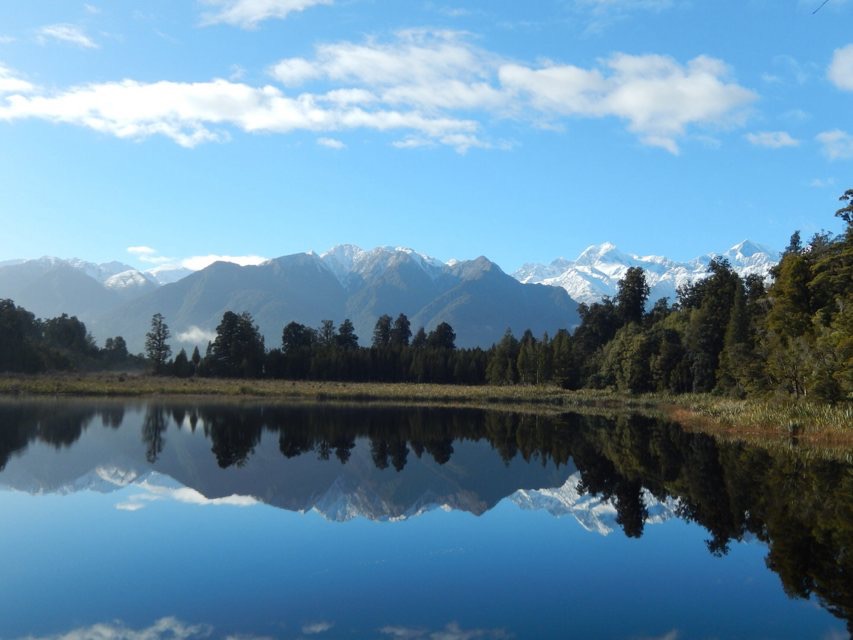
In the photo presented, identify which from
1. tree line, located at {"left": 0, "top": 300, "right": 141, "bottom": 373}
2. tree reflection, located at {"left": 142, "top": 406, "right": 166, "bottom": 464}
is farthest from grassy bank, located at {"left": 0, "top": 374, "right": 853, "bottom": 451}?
tree reflection, located at {"left": 142, "top": 406, "right": 166, "bottom": 464}

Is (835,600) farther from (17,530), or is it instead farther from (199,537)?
(17,530)

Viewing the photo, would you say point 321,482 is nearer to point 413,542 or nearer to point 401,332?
point 413,542

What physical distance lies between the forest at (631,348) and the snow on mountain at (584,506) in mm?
23288

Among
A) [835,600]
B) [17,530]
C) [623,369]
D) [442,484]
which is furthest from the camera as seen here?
[623,369]

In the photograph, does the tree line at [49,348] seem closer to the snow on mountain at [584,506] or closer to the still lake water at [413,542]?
the still lake water at [413,542]

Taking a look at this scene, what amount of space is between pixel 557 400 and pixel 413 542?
70.7 metres

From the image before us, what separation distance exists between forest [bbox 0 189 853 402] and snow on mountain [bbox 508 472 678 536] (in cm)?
2329

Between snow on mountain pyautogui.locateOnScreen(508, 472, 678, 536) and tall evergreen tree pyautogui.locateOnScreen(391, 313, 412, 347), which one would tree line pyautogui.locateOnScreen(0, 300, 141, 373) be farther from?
snow on mountain pyautogui.locateOnScreen(508, 472, 678, 536)

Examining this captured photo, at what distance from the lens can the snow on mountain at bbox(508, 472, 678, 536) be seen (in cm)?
1886

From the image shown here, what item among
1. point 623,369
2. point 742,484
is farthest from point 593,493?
point 623,369

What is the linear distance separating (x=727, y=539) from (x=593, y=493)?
621cm

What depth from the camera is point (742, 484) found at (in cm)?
2339

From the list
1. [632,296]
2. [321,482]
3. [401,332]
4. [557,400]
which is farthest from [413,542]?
[401,332]

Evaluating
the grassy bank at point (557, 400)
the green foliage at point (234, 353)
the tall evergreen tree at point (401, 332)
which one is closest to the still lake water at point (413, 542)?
the grassy bank at point (557, 400)
